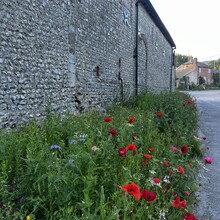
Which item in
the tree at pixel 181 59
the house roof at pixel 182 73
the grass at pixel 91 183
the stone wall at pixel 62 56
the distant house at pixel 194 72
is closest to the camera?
the grass at pixel 91 183

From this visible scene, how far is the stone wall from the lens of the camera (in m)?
5.20

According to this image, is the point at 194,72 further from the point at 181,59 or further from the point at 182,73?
the point at 181,59

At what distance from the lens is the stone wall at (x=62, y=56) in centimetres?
520

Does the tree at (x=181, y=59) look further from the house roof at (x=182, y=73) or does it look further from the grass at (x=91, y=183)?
the grass at (x=91, y=183)

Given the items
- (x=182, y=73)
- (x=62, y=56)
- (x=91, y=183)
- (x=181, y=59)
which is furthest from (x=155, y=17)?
(x=181, y=59)

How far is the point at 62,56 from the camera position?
23.0ft

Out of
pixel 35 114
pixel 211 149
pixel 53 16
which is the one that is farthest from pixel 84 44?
pixel 211 149

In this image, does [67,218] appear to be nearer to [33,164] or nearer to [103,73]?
[33,164]

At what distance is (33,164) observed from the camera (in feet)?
8.58

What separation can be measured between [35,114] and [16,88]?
806 millimetres

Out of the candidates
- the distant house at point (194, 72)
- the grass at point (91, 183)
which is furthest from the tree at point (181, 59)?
the grass at point (91, 183)

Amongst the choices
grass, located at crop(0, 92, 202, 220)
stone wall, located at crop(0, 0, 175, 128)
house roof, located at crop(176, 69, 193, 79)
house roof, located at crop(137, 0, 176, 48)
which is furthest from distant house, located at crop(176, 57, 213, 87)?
grass, located at crop(0, 92, 202, 220)

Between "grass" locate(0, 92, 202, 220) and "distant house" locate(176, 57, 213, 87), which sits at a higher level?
"distant house" locate(176, 57, 213, 87)

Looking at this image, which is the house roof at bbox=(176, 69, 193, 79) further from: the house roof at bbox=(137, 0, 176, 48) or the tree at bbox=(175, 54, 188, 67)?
the house roof at bbox=(137, 0, 176, 48)
